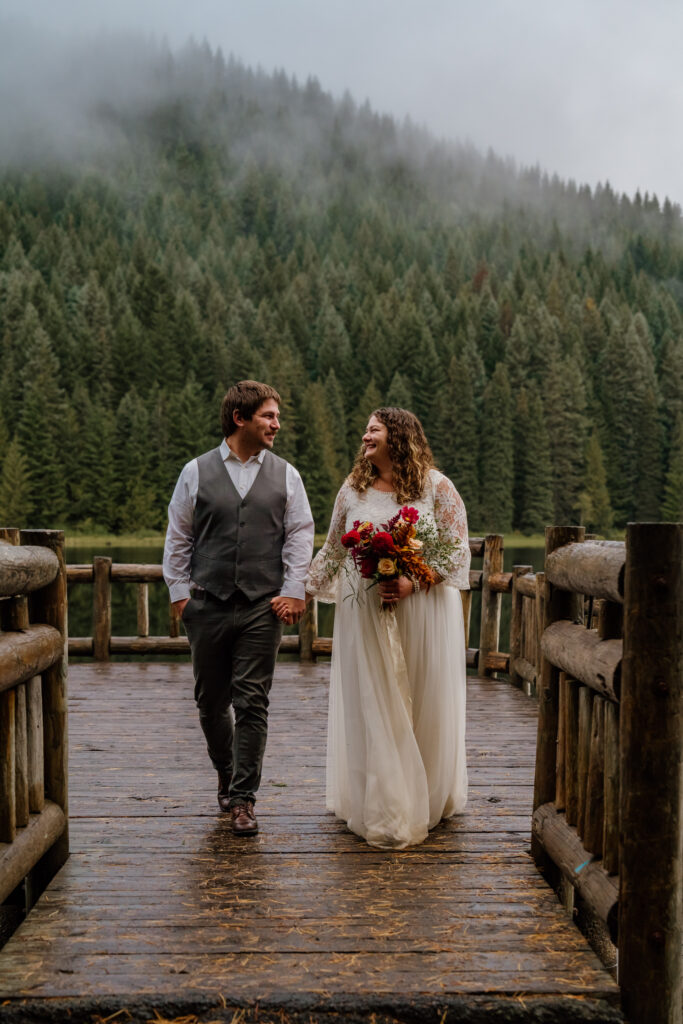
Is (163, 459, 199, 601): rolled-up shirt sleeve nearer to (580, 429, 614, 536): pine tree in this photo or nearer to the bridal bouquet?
the bridal bouquet

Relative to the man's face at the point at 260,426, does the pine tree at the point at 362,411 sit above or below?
above

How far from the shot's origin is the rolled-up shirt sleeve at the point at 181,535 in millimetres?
4762

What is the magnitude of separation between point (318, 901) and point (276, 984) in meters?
0.70

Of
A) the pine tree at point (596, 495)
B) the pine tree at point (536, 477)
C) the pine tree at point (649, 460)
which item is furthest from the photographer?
the pine tree at point (649, 460)

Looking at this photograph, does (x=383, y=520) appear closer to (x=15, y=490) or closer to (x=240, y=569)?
(x=240, y=569)

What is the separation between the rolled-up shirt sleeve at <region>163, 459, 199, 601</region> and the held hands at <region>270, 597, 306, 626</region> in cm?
44

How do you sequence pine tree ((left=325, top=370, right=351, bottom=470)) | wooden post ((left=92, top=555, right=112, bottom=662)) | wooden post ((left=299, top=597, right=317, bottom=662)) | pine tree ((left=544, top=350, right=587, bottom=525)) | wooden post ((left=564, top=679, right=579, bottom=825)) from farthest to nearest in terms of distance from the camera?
pine tree ((left=544, top=350, right=587, bottom=525)) → pine tree ((left=325, top=370, right=351, bottom=470)) → wooden post ((left=299, top=597, right=317, bottom=662)) → wooden post ((left=92, top=555, right=112, bottom=662)) → wooden post ((left=564, top=679, right=579, bottom=825))

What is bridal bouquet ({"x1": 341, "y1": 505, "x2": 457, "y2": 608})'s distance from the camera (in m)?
4.61

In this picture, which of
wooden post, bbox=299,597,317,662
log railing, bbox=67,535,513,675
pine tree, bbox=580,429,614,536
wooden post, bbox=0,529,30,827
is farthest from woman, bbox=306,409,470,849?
pine tree, bbox=580,429,614,536

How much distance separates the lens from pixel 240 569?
183 inches

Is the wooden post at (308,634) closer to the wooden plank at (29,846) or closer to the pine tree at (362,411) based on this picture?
the wooden plank at (29,846)

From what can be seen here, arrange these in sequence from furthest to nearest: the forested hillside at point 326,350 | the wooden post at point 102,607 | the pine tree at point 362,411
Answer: the pine tree at point 362,411
the forested hillside at point 326,350
the wooden post at point 102,607

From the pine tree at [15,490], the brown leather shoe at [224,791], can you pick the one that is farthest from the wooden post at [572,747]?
the pine tree at [15,490]

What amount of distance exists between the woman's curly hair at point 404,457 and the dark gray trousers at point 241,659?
79 cm
